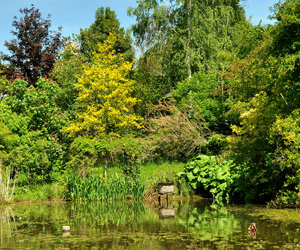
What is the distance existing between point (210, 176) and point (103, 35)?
22033mm

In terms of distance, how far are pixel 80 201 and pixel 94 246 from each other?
353 inches

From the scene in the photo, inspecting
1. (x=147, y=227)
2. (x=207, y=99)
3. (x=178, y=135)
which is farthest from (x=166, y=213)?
(x=207, y=99)

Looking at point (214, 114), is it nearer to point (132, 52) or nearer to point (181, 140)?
point (181, 140)

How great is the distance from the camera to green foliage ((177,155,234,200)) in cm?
1627

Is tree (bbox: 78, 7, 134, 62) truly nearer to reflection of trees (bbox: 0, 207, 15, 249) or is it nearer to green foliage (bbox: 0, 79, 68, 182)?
green foliage (bbox: 0, 79, 68, 182)

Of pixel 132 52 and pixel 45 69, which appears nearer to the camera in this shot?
pixel 45 69

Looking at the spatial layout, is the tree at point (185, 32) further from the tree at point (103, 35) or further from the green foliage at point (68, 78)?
the tree at point (103, 35)

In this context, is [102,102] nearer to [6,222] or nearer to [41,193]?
[41,193]

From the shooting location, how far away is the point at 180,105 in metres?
22.6

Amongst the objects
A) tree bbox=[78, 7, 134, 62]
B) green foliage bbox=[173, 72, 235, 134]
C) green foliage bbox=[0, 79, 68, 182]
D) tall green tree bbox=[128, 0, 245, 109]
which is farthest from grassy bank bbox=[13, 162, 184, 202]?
tree bbox=[78, 7, 134, 62]

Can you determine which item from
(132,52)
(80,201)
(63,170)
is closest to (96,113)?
(63,170)

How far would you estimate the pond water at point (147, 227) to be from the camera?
845 cm

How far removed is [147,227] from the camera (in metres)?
10.5

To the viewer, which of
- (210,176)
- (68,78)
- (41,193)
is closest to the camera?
(210,176)
